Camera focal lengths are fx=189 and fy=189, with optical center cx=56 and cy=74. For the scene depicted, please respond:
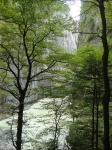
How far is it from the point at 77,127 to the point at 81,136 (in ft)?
1.53

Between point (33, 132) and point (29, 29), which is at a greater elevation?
point (29, 29)

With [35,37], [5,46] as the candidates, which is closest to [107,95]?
[35,37]

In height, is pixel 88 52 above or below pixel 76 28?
below

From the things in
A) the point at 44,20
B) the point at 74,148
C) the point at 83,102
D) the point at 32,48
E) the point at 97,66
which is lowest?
the point at 74,148

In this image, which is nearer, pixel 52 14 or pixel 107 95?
pixel 107 95

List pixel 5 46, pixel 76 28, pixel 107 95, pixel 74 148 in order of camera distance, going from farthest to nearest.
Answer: pixel 74 148
pixel 5 46
pixel 76 28
pixel 107 95

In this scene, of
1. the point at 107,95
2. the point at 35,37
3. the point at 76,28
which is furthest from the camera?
the point at 35,37

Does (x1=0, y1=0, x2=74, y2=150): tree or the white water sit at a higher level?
(x1=0, y1=0, x2=74, y2=150): tree

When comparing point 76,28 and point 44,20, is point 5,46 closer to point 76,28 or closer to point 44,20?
point 44,20

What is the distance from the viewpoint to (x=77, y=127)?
29.1ft

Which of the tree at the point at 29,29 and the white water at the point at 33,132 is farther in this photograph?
the white water at the point at 33,132

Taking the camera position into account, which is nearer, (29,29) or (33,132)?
(29,29)

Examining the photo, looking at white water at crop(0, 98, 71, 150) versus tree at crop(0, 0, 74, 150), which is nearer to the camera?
tree at crop(0, 0, 74, 150)

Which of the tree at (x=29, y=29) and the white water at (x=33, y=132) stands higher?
the tree at (x=29, y=29)
